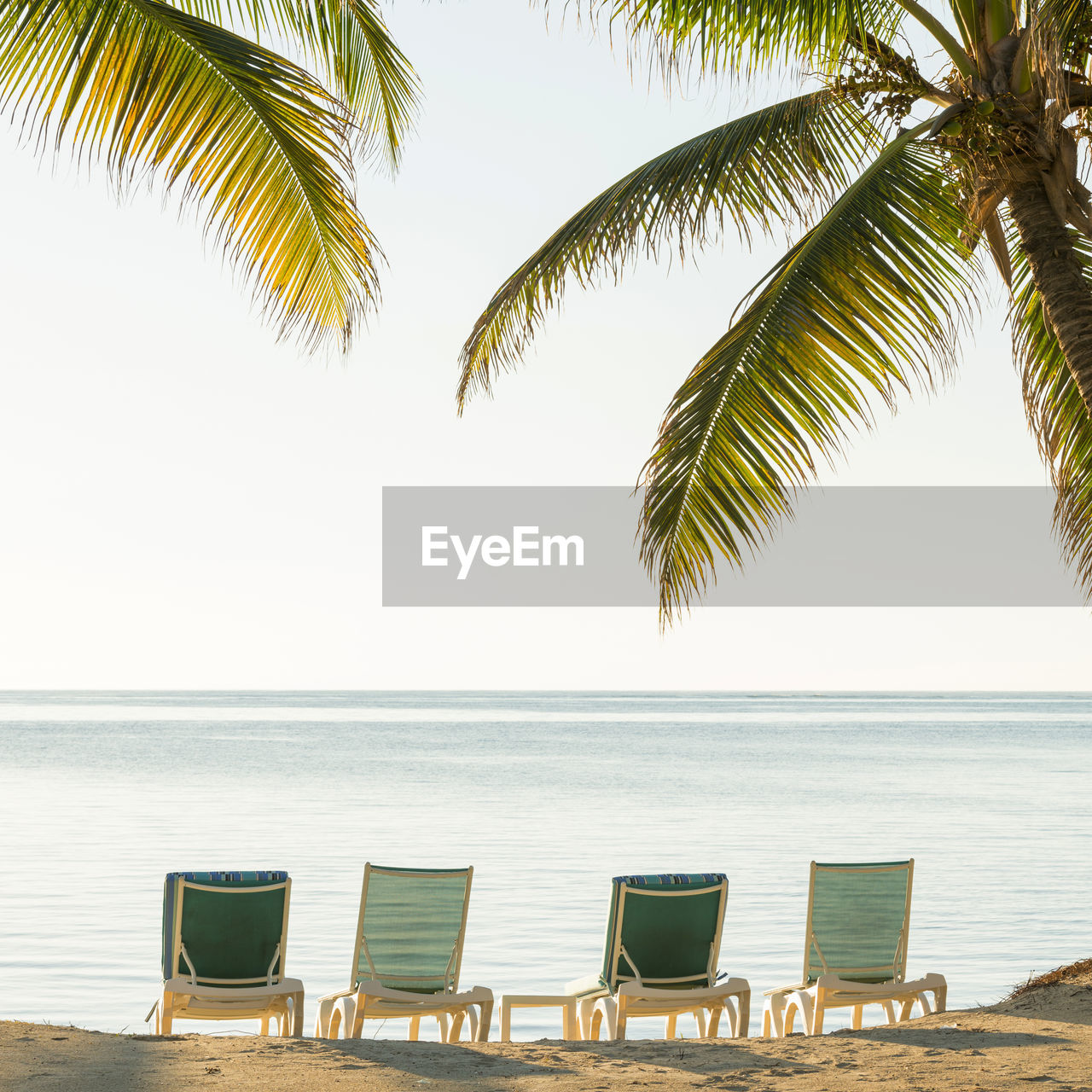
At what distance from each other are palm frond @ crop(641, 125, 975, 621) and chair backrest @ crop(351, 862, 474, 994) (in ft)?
6.33

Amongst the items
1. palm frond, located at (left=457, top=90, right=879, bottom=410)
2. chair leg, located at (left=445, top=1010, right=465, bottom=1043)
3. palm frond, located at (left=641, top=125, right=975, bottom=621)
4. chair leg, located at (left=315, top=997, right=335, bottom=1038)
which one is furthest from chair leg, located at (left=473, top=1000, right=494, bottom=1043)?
palm frond, located at (left=457, top=90, right=879, bottom=410)

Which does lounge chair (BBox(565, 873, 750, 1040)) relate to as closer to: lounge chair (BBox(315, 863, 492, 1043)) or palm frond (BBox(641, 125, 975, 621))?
lounge chair (BBox(315, 863, 492, 1043))

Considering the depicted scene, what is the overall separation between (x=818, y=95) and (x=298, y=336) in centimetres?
316

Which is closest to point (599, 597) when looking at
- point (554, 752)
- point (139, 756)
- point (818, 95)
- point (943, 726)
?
point (943, 726)

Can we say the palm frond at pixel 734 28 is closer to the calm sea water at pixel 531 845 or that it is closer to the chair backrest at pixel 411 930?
the chair backrest at pixel 411 930

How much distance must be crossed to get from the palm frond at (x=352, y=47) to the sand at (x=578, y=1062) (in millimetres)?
3559

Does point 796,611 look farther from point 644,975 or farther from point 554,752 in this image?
point 644,975

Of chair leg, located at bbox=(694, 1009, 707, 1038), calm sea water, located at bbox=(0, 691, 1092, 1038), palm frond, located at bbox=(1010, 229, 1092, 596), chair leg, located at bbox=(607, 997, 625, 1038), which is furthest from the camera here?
calm sea water, located at bbox=(0, 691, 1092, 1038)

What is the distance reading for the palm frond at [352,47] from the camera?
5020 mm

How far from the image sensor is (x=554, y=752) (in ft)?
120

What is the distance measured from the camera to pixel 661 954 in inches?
205

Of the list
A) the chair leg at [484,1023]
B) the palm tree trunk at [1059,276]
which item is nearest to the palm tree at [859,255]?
the palm tree trunk at [1059,276]

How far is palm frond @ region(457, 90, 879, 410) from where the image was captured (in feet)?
20.4

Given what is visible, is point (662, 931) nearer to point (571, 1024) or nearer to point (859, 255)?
point (571, 1024)
